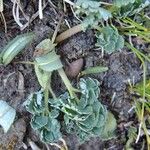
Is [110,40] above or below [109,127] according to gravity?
above

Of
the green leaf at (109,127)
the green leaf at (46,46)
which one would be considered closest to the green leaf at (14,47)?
the green leaf at (46,46)

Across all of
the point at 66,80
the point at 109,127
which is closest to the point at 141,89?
the point at 109,127

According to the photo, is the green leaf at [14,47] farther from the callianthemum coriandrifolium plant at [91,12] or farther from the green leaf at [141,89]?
the green leaf at [141,89]

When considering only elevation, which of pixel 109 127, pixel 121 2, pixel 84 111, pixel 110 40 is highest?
pixel 121 2

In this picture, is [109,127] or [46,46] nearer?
[46,46]

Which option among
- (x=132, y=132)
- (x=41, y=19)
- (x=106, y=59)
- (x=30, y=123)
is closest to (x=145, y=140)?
(x=132, y=132)

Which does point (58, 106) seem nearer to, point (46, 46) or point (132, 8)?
point (46, 46)
